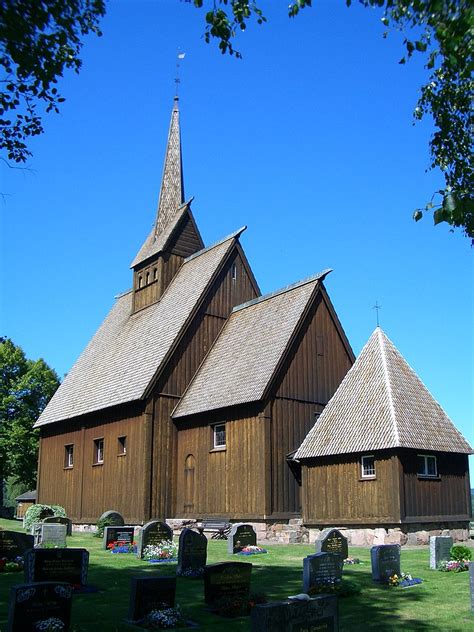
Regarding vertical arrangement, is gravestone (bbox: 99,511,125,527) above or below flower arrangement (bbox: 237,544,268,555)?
above

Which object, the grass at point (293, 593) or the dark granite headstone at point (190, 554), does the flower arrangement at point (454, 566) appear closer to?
the grass at point (293, 593)

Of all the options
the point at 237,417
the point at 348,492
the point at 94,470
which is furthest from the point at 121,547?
the point at 94,470

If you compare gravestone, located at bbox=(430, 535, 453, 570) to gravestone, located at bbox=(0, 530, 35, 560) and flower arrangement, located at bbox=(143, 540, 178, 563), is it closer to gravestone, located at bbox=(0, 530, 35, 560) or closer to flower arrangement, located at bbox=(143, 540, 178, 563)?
flower arrangement, located at bbox=(143, 540, 178, 563)

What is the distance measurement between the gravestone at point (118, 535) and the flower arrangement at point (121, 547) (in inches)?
5.8

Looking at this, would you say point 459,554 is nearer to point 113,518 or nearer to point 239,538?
point 239,538

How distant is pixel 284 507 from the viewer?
2558 centimetres

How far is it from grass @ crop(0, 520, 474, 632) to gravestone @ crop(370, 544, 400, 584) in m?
0.27

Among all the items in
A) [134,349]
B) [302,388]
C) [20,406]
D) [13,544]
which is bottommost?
[13,544]

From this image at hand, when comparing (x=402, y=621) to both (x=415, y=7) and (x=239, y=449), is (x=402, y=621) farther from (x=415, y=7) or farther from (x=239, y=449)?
(x=239, y=449)

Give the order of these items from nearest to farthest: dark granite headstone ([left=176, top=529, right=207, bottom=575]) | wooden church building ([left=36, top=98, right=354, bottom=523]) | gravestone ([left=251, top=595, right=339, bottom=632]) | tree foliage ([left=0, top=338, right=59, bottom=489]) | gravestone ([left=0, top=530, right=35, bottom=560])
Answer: gravestone ([left=251, top=595, right=339, bottom=632])
dark granite headstone ([left=176, top=529, right=207, bottom=575])
gravestone ([left=0, top=530, right=35, bottom=560])
wooden church building ([left=36, top=98, right=354, bottom=523])
tree foliage ([left=0, top=338, right=59, bottom=489])

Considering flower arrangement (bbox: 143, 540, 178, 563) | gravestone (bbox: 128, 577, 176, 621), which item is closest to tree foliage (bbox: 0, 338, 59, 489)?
flower arrangement (bbox: 143, 540, 178, 563)

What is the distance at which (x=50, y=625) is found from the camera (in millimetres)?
9438

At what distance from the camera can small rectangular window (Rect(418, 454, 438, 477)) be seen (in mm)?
22891

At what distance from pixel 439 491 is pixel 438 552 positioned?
7.88 m
